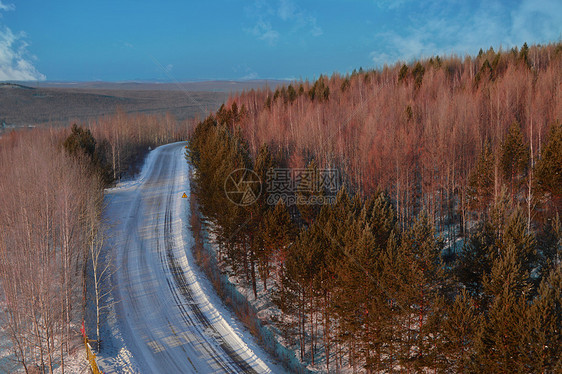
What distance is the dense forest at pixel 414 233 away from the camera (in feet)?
52.9

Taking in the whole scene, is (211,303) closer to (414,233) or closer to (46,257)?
(46,257)

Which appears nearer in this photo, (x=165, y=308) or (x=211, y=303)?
(x=165, y=308)

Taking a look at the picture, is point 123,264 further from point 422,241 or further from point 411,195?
point 411,195

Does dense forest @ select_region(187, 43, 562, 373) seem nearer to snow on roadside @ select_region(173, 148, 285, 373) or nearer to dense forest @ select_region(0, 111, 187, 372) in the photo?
snow on roadside @ select_region(173, 148, 285, 373)

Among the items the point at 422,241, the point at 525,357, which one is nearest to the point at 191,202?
the point at 422,241

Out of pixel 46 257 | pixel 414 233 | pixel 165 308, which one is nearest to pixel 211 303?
pixel 165 308

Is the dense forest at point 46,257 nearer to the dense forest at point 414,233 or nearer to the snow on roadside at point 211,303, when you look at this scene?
the snow on roadside at point 211,303

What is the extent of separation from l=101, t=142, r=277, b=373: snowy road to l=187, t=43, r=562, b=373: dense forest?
4160 mm

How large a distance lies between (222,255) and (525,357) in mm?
28862

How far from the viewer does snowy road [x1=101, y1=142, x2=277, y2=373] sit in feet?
72.1

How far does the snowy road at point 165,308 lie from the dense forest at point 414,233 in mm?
4160

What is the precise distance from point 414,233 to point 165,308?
2025cm

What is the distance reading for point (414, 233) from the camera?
19.8 meters

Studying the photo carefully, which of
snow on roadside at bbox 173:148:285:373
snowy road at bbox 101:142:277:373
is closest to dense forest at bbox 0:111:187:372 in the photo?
snowy road at bbox 101:142:277:373
